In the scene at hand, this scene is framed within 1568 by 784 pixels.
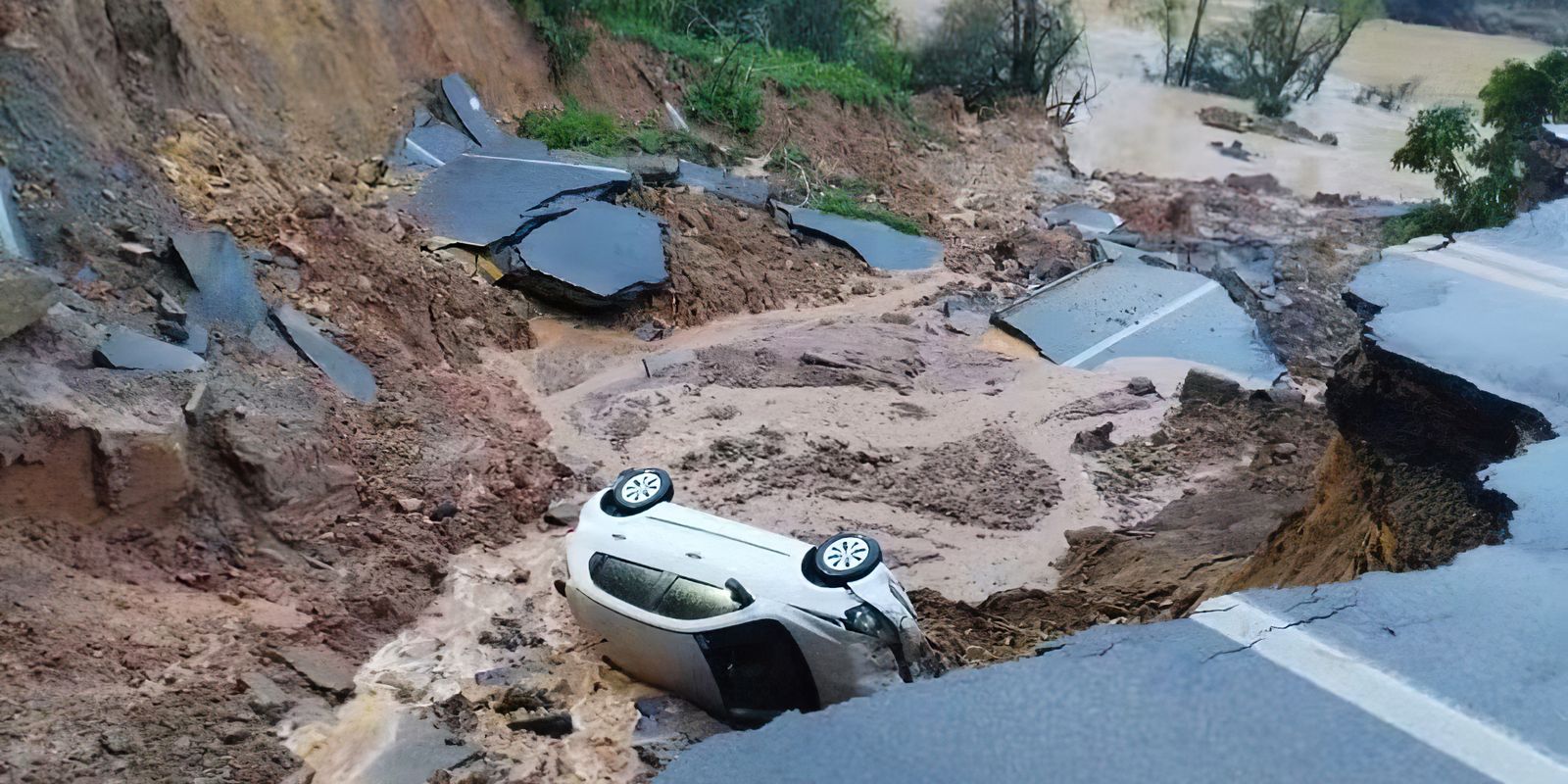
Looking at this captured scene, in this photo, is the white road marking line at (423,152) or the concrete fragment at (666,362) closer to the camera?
the concrete fragment at (666,362)

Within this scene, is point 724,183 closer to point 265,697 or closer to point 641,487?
point 641,487

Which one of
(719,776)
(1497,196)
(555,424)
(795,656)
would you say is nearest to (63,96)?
(555,424)

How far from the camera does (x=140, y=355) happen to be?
21.2ft

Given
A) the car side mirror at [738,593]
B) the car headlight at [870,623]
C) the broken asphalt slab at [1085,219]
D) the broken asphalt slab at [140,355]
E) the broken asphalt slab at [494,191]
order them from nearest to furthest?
the car headlight at [870,623] → the car side mirror at [738,593] → the broken asphalt slab at [140,355] → the broken asphalt slab at [494,191] → the broken asphalt slab at [1085,219]

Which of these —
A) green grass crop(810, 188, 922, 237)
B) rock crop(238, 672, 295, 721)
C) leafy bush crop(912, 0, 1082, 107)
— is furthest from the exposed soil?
leafy bush crop(912, 0, 1082, 107)

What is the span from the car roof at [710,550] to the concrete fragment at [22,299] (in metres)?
3.19

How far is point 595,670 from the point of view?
18.4ft

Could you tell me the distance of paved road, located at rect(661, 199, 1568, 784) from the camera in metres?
2.30

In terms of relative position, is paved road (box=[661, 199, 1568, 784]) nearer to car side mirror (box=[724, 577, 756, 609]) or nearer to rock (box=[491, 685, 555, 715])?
car side mirror (box=[724, 577, 756, 609])

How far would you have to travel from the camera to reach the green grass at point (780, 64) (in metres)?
14.6

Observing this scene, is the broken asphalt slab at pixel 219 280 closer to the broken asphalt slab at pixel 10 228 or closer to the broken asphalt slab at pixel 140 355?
the broken asphalt slab at pixel 140 355

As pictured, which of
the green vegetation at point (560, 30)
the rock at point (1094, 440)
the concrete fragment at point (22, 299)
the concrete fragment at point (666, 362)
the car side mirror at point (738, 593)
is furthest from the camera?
the green vegetation at point (560, 30)

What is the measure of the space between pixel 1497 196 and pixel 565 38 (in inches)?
399

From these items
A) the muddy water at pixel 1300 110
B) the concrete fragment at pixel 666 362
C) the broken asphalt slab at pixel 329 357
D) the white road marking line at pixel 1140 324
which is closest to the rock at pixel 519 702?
the broken asphalt slab at pixel 329 357
